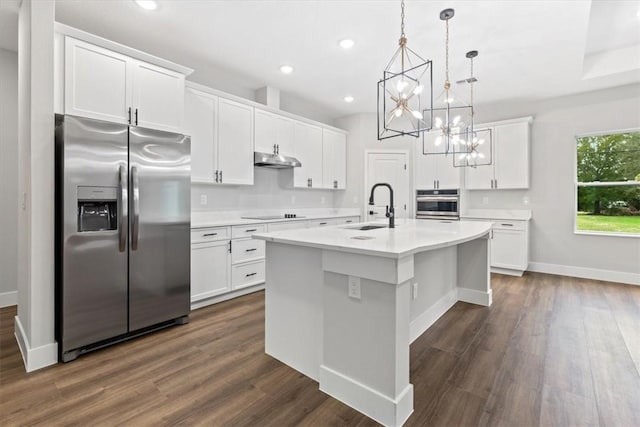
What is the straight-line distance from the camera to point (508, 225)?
16.3 ft

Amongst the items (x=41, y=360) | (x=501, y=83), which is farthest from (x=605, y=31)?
(x=41, y=360)

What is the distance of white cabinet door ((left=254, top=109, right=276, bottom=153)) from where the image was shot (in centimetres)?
435

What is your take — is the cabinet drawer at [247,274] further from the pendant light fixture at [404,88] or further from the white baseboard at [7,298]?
the white baseboard at [7,298]

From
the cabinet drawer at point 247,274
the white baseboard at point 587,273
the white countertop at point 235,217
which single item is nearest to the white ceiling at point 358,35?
the white countertop at point 235,217

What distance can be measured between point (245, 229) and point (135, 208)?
55.0 inches

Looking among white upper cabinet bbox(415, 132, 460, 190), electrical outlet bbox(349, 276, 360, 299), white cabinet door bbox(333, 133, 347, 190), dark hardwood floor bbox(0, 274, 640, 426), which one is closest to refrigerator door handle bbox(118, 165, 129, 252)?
dark hardwood floor bbox(0, 274, 640, 426)

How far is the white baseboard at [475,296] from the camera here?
346 centimetres

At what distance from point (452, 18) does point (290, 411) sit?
11.3 ft

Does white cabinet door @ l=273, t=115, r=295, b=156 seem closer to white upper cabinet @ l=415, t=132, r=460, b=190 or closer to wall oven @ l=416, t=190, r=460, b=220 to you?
white upper cabinet @ l=415, t=132, r=460, b=190

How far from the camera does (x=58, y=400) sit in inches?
71.6

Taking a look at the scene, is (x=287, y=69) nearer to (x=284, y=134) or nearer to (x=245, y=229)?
(x=284, y=134)

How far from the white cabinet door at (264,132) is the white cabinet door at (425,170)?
9.48 feet

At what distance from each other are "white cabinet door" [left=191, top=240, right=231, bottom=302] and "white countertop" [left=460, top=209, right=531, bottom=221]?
4.18 meters

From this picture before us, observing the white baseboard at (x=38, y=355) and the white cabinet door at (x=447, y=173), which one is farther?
the white cabinet door at (x=447, y=173)
